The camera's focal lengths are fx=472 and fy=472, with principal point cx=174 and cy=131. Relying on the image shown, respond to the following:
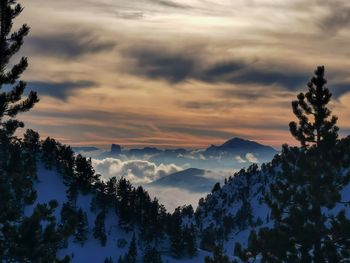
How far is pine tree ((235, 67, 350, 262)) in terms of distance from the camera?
33.8 metres

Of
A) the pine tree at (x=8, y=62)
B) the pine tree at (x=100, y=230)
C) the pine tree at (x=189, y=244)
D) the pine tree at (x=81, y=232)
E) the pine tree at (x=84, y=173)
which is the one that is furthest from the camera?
the pine tree at (x=84, y=173)

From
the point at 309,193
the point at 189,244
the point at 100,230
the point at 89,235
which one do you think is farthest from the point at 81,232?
the point at 309,193

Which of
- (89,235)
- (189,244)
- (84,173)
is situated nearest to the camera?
(189,244)

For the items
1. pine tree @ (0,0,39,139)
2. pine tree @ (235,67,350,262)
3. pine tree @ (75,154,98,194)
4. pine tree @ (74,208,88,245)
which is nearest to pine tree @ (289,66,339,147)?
pine tree @ (235,67,350,262)

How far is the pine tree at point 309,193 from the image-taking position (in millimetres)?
33844

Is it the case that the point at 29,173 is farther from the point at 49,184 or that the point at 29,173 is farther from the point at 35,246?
the point at 49,184

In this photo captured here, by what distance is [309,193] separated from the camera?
34.7 meters

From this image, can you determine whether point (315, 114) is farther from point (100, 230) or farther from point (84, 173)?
point (84, 173)

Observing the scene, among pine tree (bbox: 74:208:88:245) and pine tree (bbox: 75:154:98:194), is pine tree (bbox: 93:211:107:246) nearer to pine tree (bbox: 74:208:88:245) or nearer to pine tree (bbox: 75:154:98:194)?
pine tree (bbox: 74:208:88:245)

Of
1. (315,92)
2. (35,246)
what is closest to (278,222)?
(315,92)

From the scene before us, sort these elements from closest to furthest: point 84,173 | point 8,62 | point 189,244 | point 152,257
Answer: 1. point 8,62
2. point 152,257
3. point 189,244
4. point 84,173

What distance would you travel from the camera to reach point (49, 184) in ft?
649

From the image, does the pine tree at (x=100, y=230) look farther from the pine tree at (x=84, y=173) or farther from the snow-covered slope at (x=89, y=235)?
the pine tree at (x=84, y=173)

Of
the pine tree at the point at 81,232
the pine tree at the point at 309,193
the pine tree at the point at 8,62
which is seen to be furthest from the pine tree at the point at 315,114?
the pine tree at the point at 81,232
